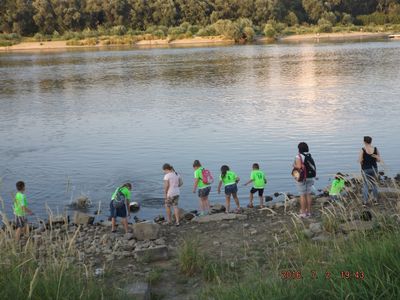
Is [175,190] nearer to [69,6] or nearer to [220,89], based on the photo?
[220,89]

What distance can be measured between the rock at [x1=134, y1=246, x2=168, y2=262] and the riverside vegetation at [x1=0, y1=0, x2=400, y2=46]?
3950 inches

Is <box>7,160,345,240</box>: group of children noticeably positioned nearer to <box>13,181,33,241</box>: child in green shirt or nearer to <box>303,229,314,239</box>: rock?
<box>13,181,33,241</box>: child in green shirt

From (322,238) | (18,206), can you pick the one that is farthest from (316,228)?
(18,206)

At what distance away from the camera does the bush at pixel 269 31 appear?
10512 cm

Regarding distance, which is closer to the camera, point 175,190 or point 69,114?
point 175,190

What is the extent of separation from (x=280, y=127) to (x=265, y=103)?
7.50 meters

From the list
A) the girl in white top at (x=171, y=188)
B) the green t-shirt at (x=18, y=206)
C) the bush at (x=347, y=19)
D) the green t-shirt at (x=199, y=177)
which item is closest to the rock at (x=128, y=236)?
the girl in white top at (x=171, y=188)

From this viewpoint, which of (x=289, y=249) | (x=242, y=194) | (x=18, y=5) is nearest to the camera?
(x=289, y=249)

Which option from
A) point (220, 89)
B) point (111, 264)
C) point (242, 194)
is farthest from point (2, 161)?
point (220, 89)

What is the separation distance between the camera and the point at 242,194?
1742 cm

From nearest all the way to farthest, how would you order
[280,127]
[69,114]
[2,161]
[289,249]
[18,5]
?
[289,249], [2,161], [280,127], [69,114], [18,5]

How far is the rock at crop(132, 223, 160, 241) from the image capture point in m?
12.4

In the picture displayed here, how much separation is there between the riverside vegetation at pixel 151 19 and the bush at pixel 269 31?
261cm

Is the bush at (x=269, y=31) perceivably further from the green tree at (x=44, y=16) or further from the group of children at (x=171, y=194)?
the group of children at (x=171, y=194)
